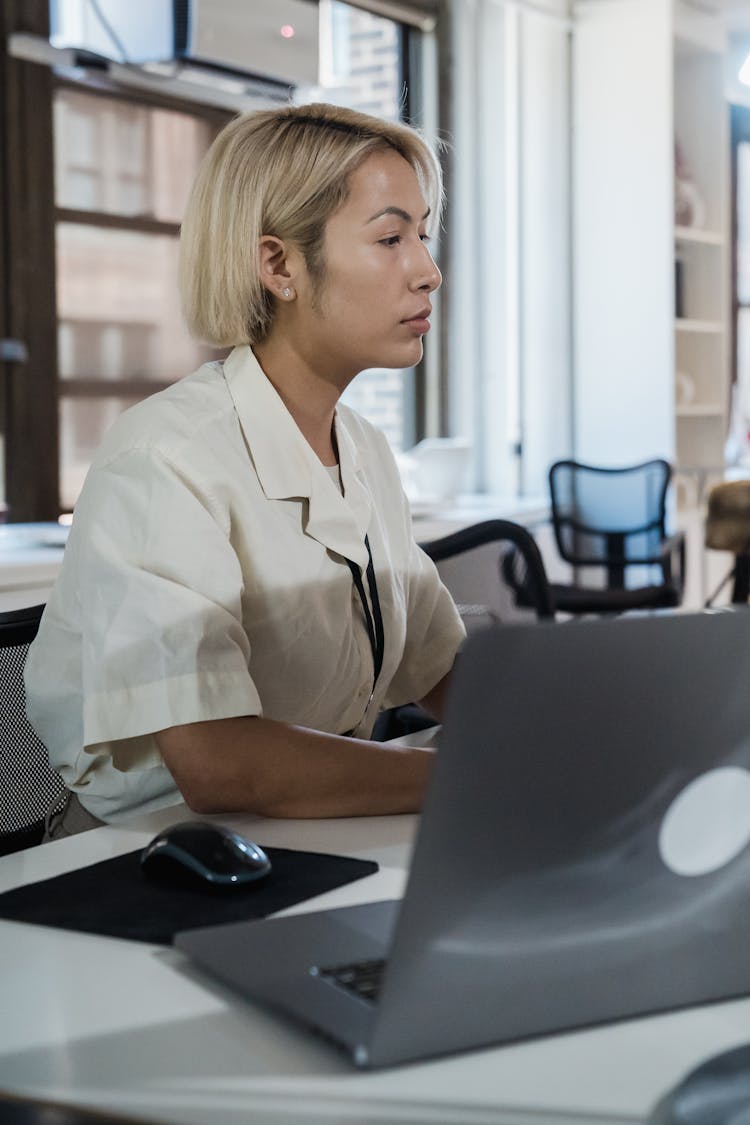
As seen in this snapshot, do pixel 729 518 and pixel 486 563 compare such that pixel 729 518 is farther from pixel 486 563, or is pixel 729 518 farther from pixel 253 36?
pixel 253 36

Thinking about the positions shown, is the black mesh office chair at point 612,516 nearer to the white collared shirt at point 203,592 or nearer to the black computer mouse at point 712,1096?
the white collared shirt at point 203,592

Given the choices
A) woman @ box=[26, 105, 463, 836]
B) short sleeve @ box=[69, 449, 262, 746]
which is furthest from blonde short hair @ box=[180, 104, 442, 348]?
short sleeve @ box=[69, 449, 262, 746]

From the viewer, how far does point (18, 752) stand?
1421 millimetres

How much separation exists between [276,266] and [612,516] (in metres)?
3.74

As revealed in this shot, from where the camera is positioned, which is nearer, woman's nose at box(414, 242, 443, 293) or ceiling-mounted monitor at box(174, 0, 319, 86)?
woman's nose at box(414, 242, 443, 293)

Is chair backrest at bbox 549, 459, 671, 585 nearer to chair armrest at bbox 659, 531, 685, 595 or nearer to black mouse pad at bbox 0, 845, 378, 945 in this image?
chair armrest at bbox 659, 531, 685, 595

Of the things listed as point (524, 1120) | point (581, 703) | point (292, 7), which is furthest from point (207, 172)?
point (292, 7)

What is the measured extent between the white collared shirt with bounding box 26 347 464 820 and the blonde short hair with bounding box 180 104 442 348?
0.24ft

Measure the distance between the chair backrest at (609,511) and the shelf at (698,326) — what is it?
1.11m

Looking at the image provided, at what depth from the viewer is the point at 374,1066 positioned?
0.67 m

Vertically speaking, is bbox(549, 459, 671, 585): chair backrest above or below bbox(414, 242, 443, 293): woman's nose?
below

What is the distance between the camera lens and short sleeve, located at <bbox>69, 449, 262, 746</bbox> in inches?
48.6

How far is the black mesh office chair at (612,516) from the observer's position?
16.8 ft

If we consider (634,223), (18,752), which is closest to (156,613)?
(18,752)
